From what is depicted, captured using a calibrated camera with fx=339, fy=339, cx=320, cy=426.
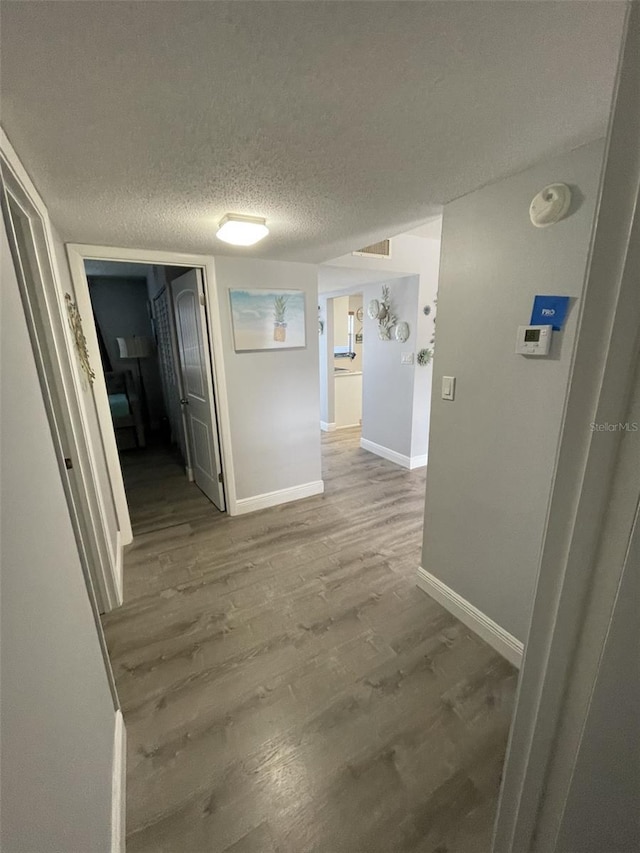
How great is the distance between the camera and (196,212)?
1.61 meters

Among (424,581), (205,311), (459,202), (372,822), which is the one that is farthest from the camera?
(205,311)

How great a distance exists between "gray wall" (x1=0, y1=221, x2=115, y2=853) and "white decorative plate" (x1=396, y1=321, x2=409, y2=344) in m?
3.38

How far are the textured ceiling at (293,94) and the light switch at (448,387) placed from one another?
83 centimetres

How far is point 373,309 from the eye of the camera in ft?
13.3

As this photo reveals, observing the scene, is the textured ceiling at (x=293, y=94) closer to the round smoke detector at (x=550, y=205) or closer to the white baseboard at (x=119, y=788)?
the round smoke detector at (x=550, y=205)

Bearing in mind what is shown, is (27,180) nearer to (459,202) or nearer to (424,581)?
(459,202)

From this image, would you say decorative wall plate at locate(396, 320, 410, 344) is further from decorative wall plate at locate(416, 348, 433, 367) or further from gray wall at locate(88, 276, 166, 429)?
gray wall at locate(88, 276, 166, 429)

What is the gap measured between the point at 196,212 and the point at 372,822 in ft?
A: 8.14

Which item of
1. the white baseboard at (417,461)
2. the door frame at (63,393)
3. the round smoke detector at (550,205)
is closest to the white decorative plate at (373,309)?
the white baseboard at (417,461)

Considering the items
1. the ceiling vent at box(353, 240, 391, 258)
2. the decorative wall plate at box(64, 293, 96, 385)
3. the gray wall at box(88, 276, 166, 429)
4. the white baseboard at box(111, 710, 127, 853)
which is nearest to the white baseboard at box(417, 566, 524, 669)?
the white baseboard at box(111, 710, 127, 853)

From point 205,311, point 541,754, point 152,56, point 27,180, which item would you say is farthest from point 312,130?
point 205,311

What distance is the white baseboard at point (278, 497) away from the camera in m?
3.02

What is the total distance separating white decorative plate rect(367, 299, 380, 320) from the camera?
3980 millimetres

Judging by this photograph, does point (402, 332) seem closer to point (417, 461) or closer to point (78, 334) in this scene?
point (417, 461)
